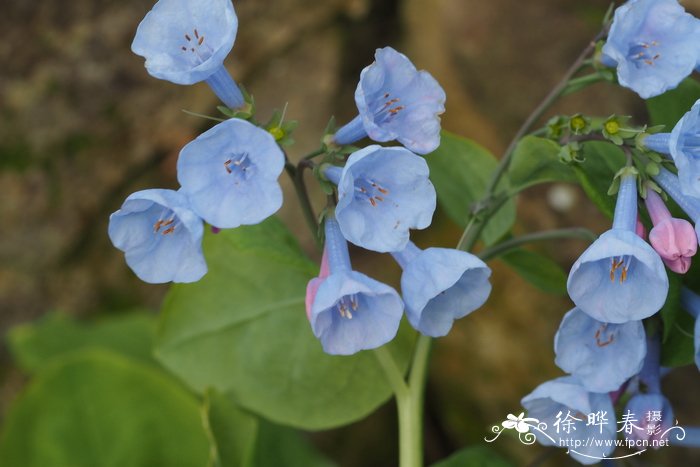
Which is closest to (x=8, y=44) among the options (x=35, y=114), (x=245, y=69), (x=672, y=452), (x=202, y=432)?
(x=35, y=114)

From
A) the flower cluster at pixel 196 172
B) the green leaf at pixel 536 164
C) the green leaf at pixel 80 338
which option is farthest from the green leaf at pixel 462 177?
the green leaf at pixel 80 338

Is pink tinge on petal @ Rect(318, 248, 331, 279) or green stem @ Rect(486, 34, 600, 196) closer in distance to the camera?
pink tinge on petal @ Rect(318, 248, 331, 279)

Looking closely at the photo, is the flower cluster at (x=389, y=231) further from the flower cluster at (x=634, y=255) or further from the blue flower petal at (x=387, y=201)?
the flower cluster at (x=634, y=255)

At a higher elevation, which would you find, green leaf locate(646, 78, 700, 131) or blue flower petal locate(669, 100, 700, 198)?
blue flower petal locate(669, 100, 700, 198)

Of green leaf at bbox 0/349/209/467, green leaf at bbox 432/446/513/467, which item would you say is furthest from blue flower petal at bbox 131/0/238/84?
green leaf at bbox 0/349/209/467

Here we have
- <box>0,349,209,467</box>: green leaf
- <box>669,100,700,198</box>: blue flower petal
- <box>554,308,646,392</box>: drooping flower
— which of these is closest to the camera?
<box>669,100,700,198</box>: blue flower petal

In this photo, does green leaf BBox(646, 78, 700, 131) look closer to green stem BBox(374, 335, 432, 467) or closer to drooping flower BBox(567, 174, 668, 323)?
drooping flower BBox(567, 174, 668, 323)
